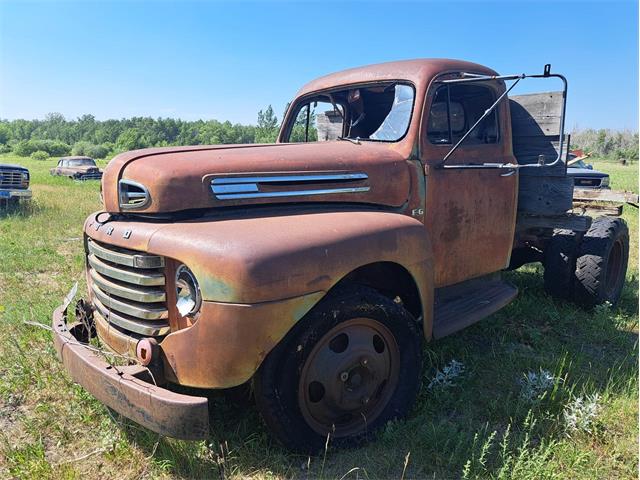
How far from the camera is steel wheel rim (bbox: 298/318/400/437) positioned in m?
2.60

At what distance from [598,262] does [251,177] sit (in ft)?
12.0

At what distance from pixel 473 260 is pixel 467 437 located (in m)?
1.48

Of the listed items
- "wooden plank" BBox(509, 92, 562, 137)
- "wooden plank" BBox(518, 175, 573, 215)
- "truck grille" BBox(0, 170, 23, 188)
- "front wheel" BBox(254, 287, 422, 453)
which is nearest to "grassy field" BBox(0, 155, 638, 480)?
"front wheel" BBox(254, 287, 422, 453)

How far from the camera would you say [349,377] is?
8.91 feet

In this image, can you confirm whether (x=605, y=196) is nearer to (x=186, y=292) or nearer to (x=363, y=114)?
(x=363, y=114)

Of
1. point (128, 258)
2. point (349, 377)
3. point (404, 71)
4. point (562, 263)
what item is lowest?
point (349, 377)

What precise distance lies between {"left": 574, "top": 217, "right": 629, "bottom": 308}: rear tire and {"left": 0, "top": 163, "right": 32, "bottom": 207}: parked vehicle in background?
11435 millimetres

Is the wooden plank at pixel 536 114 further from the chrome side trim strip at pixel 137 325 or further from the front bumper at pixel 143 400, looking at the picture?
the front bumper at pixel 143 400

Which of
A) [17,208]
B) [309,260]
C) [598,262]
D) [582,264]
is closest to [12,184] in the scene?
[17,208]

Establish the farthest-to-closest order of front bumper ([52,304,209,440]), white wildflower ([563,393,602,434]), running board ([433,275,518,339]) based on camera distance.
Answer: running board ([433,275,518,339]), white wildflower ([563,393,602,434]), front bumper ([52,304,209,440])

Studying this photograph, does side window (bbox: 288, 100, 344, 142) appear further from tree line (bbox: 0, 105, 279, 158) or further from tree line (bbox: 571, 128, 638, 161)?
tree line (bbox: 571, 128, 638, 161)

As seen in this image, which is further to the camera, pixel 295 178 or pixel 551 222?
pixel 551 222

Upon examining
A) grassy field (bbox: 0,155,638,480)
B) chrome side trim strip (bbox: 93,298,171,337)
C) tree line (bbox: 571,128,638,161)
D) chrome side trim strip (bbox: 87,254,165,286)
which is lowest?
grassy field (bbox: 0,155,638,480)

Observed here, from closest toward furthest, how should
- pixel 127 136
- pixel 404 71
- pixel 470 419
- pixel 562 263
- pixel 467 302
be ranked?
pixel 470 419 < pixel 404 71 < pixel 467 302 < pixel 562 263 < pixel 127 136
